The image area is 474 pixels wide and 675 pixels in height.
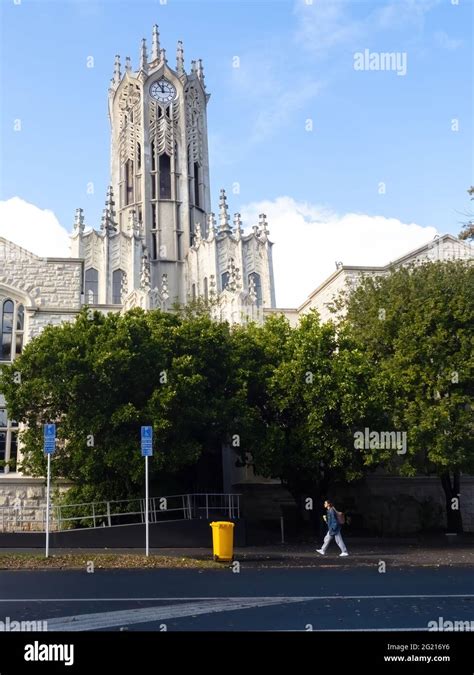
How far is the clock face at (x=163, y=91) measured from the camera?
73625mm

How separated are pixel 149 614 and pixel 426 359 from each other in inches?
753

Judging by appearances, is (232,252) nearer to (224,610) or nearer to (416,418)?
(416,418)

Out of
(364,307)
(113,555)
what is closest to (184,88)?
(364,307)

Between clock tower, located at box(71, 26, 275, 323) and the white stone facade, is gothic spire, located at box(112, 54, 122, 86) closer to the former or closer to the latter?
clock tower, located at box(71, 26, 275, 323)

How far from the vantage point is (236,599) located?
476 inches

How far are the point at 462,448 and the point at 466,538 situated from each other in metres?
4.33

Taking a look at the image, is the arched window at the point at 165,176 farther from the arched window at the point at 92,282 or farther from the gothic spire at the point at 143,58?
the arched window at the point at 92,282

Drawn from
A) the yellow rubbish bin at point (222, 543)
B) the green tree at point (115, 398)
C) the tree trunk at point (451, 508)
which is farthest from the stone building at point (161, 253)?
the yellow rubbish bin at point (222, 543)

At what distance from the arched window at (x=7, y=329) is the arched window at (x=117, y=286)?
2900 centimetres

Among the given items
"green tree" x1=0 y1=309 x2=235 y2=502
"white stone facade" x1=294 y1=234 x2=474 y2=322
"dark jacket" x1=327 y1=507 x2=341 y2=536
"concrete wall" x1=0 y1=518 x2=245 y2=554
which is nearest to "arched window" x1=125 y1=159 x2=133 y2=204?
"white stone facade" x1=294 y1=234 x2=474 y2=322

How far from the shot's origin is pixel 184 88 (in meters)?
74.1

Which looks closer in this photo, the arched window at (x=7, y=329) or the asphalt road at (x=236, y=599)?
the asphalt road at (x=236, y=599)

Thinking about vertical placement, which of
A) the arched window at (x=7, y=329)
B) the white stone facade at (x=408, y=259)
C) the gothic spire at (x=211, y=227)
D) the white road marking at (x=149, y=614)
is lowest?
the white road marking at (x=149, y=614)
